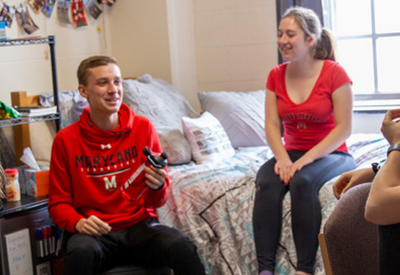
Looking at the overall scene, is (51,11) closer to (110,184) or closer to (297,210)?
(110,184)

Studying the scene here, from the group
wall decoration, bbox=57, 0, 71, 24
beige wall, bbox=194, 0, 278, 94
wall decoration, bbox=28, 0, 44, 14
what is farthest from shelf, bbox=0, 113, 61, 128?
beige wall, bbox=194, 0, 278, 94

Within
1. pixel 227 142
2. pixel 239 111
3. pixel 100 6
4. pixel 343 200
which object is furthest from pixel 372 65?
pixel 343 200

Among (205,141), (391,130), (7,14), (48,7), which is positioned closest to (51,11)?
(48,7)

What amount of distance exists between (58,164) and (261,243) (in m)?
0.82

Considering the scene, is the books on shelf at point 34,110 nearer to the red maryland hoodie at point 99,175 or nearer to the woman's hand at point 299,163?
the red maryland hoodie at point 99,175

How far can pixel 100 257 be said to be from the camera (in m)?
1.93

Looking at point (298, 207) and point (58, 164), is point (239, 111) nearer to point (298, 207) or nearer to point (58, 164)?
point (298, 207)

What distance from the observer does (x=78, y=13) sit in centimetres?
328

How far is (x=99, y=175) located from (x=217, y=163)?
78cm

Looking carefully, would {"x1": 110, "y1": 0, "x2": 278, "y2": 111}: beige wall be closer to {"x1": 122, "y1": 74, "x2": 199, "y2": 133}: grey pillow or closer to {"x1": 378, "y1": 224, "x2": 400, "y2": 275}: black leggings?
{"x1": 122, "y1": 74, "x2": 199, "y2": 133}: grey pillow

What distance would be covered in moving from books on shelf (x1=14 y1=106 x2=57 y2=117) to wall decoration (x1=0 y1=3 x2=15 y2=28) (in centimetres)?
49

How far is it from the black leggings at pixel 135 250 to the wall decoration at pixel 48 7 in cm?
147

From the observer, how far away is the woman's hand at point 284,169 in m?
2.24

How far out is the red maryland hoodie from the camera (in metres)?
2.08
